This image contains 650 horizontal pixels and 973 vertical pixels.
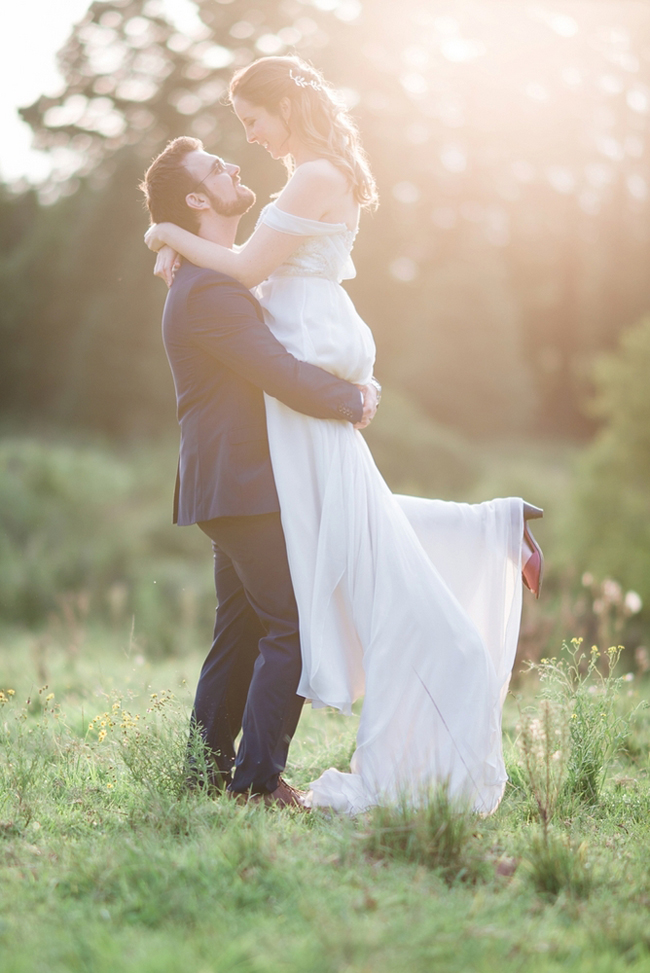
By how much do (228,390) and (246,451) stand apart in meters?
0.22

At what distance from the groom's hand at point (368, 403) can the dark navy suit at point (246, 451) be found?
59 mm

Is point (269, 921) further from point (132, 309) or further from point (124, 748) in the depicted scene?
point (132, 309)

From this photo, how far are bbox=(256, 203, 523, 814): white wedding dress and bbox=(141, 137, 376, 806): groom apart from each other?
0.23 feet

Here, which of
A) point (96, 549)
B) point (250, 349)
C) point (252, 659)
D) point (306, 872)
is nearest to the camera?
point (306, 872)

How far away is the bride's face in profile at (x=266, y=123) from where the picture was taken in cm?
307

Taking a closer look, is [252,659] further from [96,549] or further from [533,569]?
[96,549]

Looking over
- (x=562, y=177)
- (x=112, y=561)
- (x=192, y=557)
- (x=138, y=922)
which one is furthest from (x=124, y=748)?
(x=562, y=177)

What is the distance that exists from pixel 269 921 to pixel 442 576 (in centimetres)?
147

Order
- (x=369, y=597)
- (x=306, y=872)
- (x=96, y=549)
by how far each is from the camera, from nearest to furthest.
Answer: (x=306, y=872) → (x=369, y=597) → (x=96, y=549)

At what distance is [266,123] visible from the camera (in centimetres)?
308

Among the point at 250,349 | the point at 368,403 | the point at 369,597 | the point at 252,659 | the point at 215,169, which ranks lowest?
the point at 252,659

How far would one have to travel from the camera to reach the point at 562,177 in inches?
912

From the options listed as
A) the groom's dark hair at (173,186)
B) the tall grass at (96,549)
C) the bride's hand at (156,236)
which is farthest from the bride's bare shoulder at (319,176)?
the tall grass at (96,549)

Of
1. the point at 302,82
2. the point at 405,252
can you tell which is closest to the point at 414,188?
the point at 405,252
